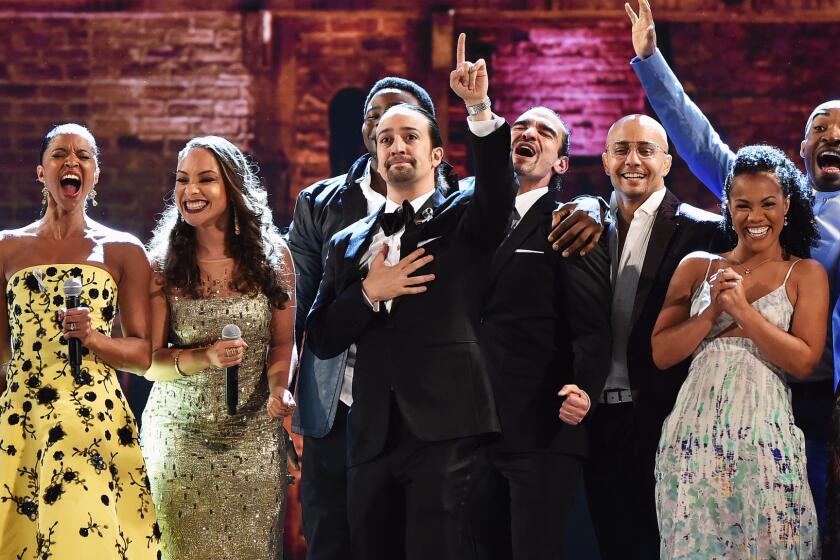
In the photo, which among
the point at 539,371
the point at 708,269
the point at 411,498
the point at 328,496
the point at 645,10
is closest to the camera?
the point at 411,498

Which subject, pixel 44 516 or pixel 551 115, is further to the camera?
pixel 551 115

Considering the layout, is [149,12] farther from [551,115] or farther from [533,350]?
[533,350]

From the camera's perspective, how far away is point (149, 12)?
4.97m

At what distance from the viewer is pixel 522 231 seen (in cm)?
331

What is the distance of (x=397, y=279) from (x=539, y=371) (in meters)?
0.70

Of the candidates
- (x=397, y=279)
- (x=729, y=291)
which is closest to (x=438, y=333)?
(x=397, y=279)

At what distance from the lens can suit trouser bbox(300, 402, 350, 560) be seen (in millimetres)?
3371

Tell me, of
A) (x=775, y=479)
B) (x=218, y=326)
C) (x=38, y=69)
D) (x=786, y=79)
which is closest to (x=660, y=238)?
(x=775, y=479)

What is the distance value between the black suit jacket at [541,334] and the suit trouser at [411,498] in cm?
46

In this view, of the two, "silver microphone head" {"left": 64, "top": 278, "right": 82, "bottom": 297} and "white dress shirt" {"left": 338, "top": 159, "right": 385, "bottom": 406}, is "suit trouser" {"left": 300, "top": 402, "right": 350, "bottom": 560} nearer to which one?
"white dress shirt" {"left": 338, "top": 159, "right": 385, "bottom": 406}

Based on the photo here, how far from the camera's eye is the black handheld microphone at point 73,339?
9.49ft

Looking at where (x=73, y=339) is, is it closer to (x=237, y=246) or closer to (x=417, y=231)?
(x=237, y=246)

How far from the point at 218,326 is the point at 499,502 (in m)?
1.04

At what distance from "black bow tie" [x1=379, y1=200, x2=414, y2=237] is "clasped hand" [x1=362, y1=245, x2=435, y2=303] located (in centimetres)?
11
